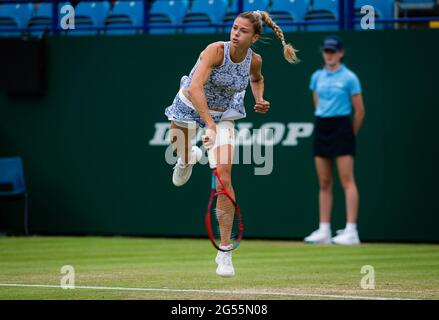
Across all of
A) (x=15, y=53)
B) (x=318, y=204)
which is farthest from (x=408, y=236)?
(x=15, y=53)

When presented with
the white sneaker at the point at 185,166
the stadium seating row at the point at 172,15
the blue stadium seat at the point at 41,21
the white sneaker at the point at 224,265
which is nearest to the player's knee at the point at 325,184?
the stadium seating row at the point at 172,15

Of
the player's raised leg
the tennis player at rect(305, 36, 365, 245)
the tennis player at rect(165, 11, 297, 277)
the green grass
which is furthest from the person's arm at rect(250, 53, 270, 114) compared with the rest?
the tennis player at rect(305, 36, 365, 245)

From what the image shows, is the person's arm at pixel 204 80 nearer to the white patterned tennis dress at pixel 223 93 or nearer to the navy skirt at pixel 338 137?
the white patterned tennis dress at pixel 223 93

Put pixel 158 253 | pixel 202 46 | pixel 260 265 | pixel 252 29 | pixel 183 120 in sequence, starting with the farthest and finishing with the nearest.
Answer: pixel 202 46 → pixel 158 253 → pixel 260 265 → pixel 183 120 → pixel 252 29

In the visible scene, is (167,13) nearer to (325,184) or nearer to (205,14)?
(205,14)

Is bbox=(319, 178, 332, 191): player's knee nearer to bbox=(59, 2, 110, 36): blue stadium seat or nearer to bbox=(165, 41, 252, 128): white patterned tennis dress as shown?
bbox=(165, 41, 252, 128): white patterned tennis dress

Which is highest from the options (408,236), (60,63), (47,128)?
(60,63)

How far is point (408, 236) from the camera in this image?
14.0 meters

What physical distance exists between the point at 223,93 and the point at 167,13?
664 cm

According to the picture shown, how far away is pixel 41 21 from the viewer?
53.1 feet

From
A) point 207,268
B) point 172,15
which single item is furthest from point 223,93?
point 172,15

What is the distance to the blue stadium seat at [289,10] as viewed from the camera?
14914 mm
